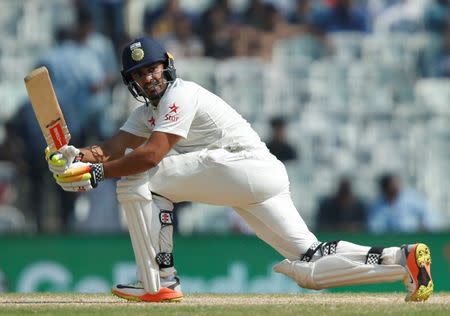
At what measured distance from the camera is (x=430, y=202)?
11016 millimetres

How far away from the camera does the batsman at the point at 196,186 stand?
19.3ft

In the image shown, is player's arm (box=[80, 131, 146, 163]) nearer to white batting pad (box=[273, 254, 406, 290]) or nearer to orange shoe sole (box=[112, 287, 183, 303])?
orange shoe sole (box=[112, 287, 183, 303])

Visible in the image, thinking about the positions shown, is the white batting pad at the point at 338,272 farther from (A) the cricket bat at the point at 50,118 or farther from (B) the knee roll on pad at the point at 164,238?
(A) the cricket bat at the point at 50,118

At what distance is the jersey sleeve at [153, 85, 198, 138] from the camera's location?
5.89 meters

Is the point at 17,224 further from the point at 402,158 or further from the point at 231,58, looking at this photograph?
the point at 402,158

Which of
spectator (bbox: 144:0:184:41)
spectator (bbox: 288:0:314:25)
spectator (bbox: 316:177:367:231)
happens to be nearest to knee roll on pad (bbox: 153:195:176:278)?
spectator (bbox: 316:177:367:231)

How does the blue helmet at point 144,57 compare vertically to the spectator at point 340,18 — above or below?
above

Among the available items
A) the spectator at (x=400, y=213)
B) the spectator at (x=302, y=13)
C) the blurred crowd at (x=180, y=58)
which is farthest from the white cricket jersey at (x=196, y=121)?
the spectator at (x=302, y=13)

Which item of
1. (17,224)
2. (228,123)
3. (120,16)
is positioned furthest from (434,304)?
(120,16)

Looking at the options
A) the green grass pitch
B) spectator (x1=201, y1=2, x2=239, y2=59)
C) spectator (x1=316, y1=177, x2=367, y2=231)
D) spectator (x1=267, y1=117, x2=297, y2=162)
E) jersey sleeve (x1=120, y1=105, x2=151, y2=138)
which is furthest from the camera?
spectator (x1=201, y1=2, x2=239, y2=59)

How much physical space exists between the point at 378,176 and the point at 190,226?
6.55 feet

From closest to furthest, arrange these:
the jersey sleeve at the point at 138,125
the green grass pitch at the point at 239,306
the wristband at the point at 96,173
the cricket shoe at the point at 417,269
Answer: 1. the green grass pitch at the point at 239,306
2. the cricket shoe at the point at 417,269
3. the wristband at the point at 96,173
4. the jersey sleeve at the point at 138,125

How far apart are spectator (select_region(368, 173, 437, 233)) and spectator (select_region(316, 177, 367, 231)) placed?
0.40 feet

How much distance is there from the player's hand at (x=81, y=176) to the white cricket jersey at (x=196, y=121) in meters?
0.40
